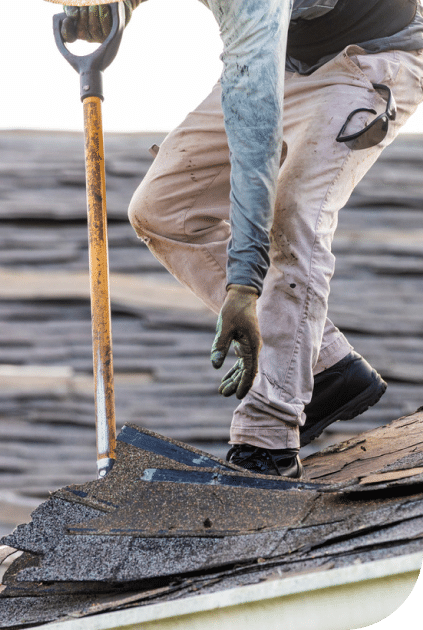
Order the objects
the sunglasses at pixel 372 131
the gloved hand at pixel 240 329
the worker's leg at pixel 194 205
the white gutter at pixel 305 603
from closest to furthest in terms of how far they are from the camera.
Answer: the white gutter at pixel 305 603 → the gloved hand at pixel 240 329 → the sunglasses at pixel 372 131 → the worker's leg at pixel 194 205

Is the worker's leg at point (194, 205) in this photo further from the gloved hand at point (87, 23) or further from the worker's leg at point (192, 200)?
the gloved hand at point (87, 23)

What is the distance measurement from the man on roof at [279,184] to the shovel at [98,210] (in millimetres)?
72

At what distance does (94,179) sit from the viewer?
55.7 inches

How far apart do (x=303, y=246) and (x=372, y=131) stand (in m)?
0.25

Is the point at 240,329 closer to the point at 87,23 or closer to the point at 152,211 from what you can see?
the point at 152,211

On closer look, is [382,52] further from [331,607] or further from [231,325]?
[331,607]

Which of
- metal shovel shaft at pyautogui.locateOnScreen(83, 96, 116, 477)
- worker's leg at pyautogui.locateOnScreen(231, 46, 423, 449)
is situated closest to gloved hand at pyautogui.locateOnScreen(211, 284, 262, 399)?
worker's leg at pyautogui.locateOnScreen(231, 46, 423, 449)

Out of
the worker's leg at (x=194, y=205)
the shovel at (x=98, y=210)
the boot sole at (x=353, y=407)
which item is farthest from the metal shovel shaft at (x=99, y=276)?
the boot sole at (x=353, y=407)

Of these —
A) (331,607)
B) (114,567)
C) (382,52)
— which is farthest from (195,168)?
(331,607)

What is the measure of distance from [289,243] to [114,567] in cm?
68

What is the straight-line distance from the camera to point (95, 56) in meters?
1.43

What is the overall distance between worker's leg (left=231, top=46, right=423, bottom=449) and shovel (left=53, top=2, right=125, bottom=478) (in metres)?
0.27

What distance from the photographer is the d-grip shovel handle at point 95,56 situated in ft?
4.67

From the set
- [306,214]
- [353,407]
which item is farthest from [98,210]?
[353,407]
